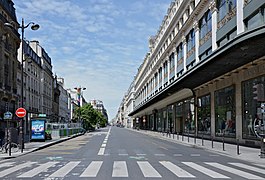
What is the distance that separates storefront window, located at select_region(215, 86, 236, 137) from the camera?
3209 centimetres

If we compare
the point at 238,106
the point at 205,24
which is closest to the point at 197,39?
the point at 205,24

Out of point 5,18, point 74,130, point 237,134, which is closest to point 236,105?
point 237,134

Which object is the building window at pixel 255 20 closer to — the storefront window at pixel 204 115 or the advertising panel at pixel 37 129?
the storefront window at pixel 204 115

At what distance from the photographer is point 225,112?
3428cm

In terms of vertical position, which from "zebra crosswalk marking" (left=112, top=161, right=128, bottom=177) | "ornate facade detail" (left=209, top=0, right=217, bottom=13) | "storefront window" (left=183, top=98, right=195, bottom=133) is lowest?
"zebra crosswalk marking" (left=112, top=161, right=128, bottom=177)

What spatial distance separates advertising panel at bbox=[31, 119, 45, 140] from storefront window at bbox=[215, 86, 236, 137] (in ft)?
56.6

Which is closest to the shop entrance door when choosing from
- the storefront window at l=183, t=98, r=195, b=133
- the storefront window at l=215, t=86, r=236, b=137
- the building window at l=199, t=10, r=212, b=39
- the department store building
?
the department store building

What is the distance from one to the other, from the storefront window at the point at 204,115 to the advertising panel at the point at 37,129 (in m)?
17.4

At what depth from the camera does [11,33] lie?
151 feet

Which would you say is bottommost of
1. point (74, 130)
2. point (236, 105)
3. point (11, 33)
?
point (74, 130)

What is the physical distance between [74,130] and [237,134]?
33.2m

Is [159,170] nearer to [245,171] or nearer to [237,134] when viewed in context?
[245,171]

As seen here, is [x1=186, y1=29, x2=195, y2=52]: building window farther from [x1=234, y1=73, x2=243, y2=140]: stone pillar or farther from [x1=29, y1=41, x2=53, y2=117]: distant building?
[x1=29, y1=41, x2=53, y2=117]: distant building

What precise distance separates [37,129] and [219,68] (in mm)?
18345
